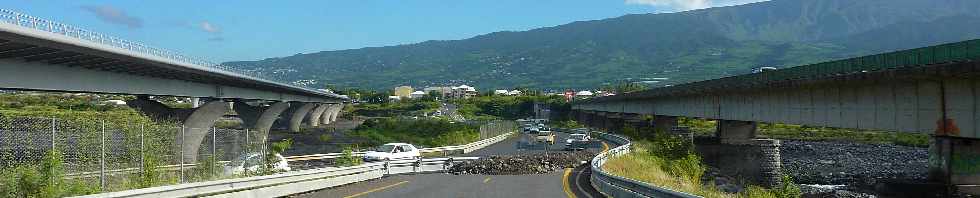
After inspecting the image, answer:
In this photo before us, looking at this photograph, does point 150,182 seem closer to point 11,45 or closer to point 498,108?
point 11,45

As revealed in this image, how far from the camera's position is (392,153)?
44.2m

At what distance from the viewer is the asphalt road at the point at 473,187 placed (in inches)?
950

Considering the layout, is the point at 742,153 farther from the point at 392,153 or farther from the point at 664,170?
the point at 392,153

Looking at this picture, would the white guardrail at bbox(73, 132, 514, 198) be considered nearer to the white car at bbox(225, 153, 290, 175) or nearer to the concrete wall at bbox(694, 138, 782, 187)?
the white car at bbox(225, 153, 290, 175)

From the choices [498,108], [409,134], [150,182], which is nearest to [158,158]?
[150,182]

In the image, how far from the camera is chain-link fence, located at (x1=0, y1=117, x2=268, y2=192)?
1717cm

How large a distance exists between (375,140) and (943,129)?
67.7 m

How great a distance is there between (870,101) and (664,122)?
43415mm

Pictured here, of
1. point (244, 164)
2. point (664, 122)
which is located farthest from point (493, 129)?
point (244, 164)

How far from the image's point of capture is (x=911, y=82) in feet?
89.0

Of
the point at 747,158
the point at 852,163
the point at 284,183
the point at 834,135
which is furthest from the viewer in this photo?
the point at 834,135

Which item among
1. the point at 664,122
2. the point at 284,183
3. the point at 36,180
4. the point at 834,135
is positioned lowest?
the point at 834,135

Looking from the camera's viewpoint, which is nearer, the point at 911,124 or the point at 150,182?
the point at 150,182

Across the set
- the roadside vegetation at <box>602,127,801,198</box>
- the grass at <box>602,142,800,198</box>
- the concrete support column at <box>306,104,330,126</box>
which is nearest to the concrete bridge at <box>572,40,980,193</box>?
the roadside vegetation at <box>602,127,801,198</box>
